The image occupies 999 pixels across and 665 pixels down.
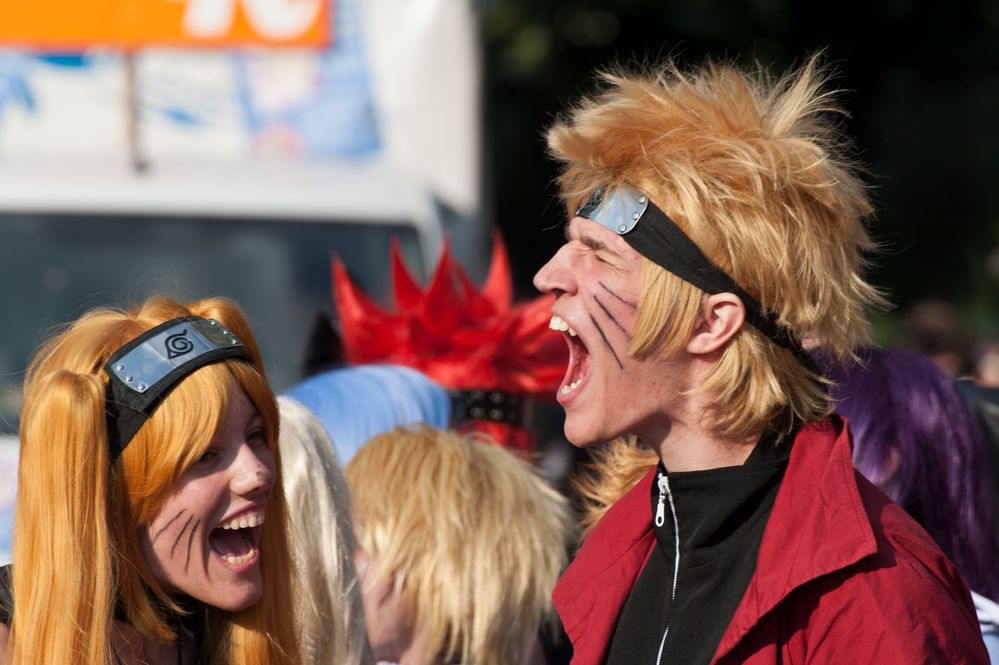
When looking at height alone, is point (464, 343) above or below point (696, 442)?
below

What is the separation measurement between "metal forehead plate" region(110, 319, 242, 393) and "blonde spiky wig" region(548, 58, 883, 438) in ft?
2.21

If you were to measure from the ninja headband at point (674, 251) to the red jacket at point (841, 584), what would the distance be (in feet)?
0.54

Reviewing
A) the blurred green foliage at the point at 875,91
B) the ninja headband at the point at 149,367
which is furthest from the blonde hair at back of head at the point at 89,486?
the blurred green foliage at the point at 875,91

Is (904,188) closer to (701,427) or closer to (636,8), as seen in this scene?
(636,8)

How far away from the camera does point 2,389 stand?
4.54 m

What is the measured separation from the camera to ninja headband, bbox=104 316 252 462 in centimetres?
193

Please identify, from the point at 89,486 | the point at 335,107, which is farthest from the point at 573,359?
the point at 335,107

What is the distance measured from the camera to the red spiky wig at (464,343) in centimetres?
353

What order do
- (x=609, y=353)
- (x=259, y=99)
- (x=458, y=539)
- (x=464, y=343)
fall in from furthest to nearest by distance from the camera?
(x=259, y=99)
(x=464, y=343)
(x=458, y=539)
(x=609, y=353)

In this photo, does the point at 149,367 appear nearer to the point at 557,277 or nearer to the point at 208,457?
the point at 208,457

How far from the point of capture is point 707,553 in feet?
6.39

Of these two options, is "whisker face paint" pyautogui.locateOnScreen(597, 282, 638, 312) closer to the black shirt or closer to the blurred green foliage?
the black shirt

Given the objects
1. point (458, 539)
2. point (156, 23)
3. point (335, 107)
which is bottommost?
point (458, 539)

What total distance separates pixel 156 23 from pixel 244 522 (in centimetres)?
422
